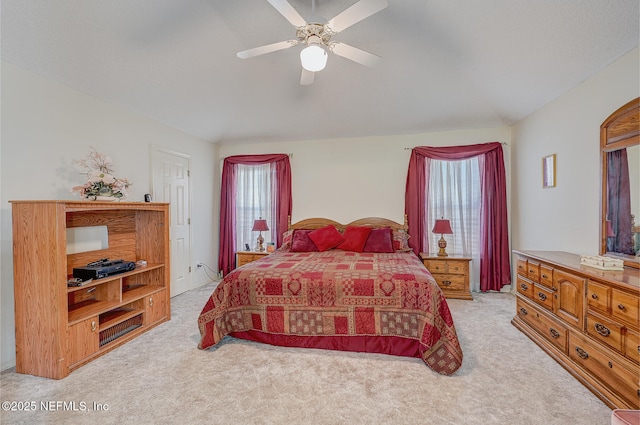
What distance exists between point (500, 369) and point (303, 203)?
3.62 meters

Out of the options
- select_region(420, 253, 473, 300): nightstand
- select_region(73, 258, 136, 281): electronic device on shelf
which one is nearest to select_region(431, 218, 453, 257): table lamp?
select_region(420, 253, 473, 300): nightstand

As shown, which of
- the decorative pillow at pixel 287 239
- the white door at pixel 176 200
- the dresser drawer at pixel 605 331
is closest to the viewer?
the dresser drawer at pixel 605 331

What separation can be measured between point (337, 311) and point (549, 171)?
9.81 ft

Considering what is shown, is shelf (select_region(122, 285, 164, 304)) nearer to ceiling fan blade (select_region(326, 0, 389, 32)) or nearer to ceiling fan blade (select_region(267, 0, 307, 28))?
ceiling fan blade (select_region(267, 0, 307, 28))

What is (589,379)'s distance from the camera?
2.01 meters

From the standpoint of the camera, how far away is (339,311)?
2.61m

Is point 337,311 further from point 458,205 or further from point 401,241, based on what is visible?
point 458,205

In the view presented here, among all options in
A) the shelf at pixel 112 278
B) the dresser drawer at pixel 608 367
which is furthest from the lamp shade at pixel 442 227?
the shelf at pixel 112 278

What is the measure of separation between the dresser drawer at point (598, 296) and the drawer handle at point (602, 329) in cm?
11

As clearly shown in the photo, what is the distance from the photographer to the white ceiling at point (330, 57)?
2.35 m

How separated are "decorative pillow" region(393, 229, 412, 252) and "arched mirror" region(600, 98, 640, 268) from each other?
85.0 inches

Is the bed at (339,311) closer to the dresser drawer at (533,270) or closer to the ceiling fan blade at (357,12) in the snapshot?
the dresser drawer at (533,270)

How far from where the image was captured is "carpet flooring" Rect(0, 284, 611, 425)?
1781 millimetres

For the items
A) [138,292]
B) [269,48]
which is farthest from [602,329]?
[138,292]
